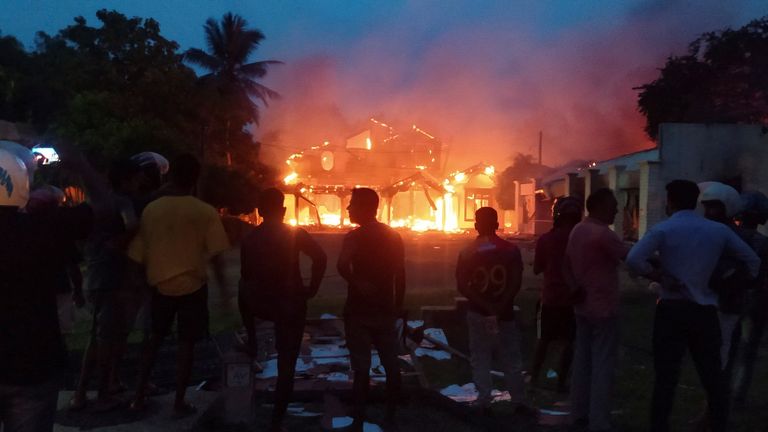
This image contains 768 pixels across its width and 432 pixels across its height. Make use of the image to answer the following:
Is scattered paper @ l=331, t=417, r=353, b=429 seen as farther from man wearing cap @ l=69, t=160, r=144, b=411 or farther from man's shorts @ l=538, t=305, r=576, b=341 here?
man's shorts @ l=538, t=305, r=576, b=341

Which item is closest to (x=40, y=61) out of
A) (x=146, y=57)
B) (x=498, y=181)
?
(x=146, y=57)

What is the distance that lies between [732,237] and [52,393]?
13.3 ft

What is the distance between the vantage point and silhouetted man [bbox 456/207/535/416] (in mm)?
5832

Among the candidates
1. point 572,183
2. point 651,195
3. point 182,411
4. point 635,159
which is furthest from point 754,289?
point 572,183

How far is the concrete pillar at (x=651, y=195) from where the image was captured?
66.5 ft

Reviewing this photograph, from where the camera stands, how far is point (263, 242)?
5.07 m

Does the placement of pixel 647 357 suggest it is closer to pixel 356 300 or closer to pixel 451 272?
pixel 356 300

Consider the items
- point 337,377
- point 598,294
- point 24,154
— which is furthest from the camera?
point 337,377

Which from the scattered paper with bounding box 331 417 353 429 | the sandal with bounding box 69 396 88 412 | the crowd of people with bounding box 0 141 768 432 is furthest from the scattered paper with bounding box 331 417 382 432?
the sandal with bounding box 69 396 88 412

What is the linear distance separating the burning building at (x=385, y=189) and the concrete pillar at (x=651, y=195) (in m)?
24.2

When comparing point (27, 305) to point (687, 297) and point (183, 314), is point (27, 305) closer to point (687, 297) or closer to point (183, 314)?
point (183, 314)

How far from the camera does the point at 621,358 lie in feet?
27.5

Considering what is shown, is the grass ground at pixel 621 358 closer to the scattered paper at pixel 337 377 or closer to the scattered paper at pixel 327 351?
the scattered paper at pixel 337 377

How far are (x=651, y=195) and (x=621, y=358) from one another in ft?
43.2
